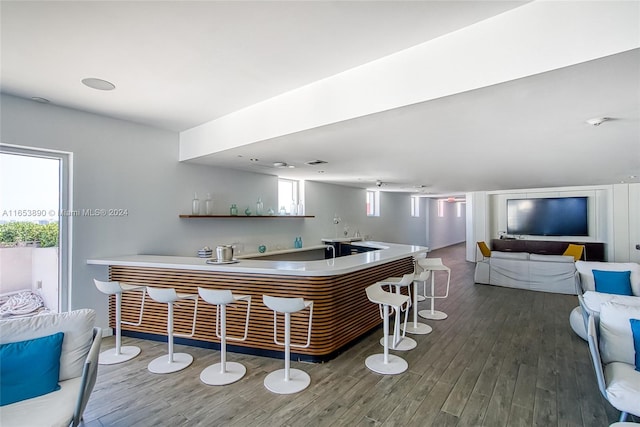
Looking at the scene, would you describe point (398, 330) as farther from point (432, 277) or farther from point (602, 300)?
point (602, 300)

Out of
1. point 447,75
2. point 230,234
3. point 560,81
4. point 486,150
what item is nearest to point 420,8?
point 447,75

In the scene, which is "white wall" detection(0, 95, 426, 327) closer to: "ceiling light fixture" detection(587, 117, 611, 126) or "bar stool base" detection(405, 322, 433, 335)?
"bar stool base" detection(405, 322, 433, 335)

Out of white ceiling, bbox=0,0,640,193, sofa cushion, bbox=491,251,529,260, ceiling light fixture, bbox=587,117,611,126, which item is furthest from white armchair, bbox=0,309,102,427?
sofa cushion, bbox=491,251,529,260

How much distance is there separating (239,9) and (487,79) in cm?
159

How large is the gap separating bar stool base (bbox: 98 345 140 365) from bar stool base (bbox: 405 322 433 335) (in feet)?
11.1

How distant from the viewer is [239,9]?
1.79m

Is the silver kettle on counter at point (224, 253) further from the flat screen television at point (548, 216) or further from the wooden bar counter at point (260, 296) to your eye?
the flat screen television at point (548, 216)

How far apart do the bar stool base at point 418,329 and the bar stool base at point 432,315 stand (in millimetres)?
414

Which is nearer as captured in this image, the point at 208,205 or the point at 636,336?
the point at 636,336

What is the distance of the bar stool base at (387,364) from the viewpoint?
116 inches

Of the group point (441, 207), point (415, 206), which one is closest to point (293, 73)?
point (415, 206)

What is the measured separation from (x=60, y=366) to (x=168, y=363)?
50.0 inches

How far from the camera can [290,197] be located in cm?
688

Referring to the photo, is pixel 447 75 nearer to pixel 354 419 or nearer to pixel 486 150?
pixel 486 150
